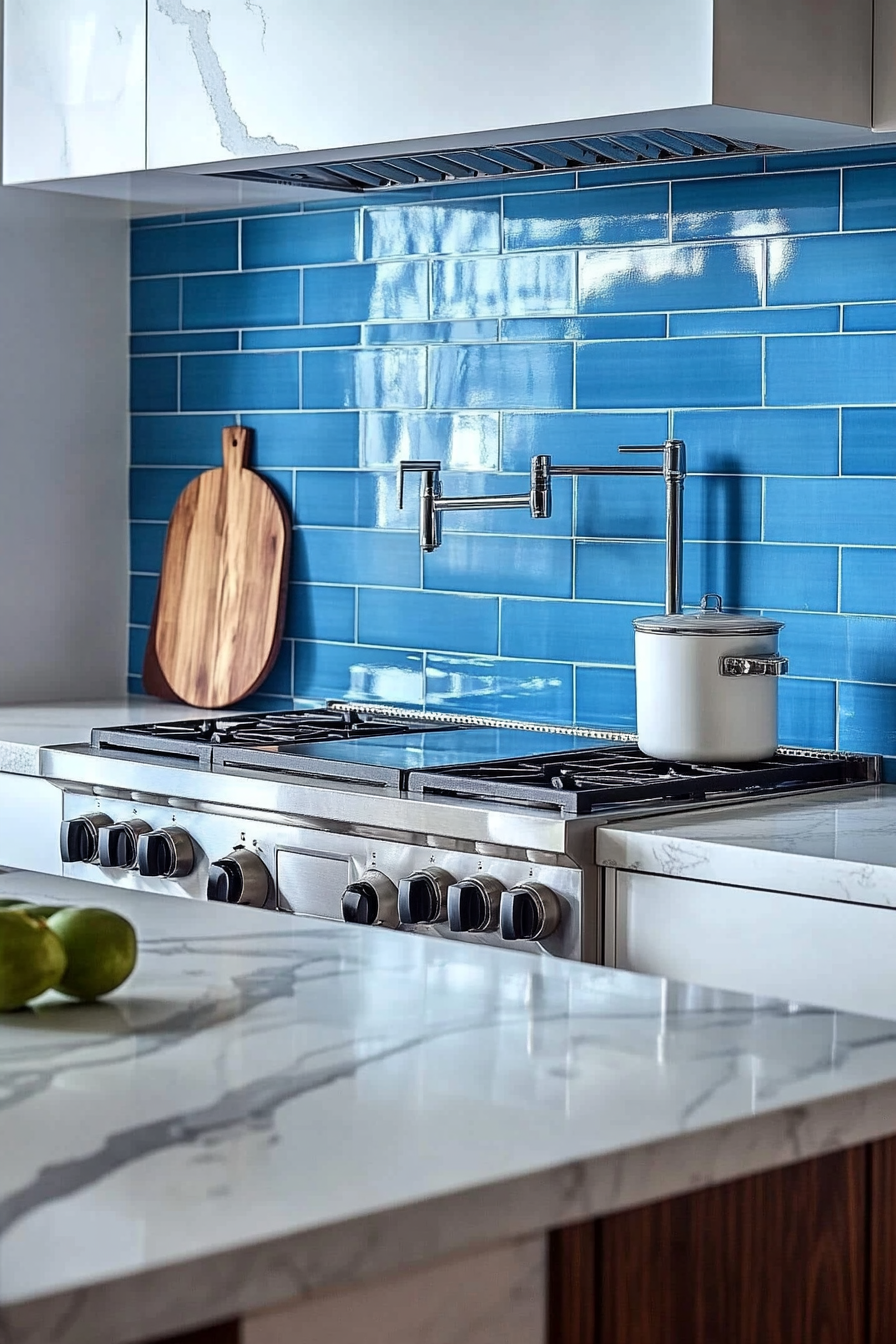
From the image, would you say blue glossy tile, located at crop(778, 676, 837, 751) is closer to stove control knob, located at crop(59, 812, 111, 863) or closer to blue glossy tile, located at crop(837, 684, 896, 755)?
blue glossy tile, located at crop(837, 684, 896, 755)

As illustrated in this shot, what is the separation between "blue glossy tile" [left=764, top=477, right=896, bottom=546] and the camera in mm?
2863

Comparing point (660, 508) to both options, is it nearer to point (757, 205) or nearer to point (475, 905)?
point (757, 205)

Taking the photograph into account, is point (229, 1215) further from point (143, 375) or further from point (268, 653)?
point (143, 375)

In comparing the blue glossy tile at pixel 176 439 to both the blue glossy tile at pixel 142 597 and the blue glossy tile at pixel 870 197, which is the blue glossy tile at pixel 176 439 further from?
the blue glossy tile at pixel 870 197

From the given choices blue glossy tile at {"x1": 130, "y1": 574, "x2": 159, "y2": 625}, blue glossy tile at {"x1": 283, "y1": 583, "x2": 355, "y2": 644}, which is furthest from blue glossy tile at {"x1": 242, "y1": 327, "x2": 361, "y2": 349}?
blue glossy tile at {"x1": 130, "y1": 574, "x2": 159, "y2": 625}

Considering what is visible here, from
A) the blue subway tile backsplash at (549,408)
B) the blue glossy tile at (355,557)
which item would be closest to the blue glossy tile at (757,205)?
the blue subway tile backsplash at (549,408)

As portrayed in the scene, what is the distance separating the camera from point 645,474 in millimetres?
3111

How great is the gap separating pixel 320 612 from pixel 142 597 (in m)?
0.57

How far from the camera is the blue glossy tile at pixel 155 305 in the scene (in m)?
4.00

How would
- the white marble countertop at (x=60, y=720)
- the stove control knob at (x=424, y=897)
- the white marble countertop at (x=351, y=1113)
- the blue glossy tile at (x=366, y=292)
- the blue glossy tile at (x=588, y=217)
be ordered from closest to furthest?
the white marble countertop at (x=351, y=1113), the stove control knob at (x=424, y=897), the blue glossy tile at (x=588, y=217), the white marble countertop at (x=60, y=720), the blue glossy tile at (x=366, y=292)

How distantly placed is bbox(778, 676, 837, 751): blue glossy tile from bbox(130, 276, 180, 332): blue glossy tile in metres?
1.66

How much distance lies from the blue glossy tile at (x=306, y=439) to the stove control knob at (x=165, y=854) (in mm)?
989

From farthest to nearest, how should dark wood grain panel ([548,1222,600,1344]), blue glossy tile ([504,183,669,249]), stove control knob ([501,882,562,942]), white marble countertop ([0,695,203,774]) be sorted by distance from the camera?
white marble countertop ([0,695,203,774]) < blue glossy tile ([504,183,669,249]) < stove control knob ([501,882,562,942]) < dark wood grain panel ([548,1222,600,1344])

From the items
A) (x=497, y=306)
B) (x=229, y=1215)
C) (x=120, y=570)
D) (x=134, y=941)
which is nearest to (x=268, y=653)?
(x=120, y=570)
